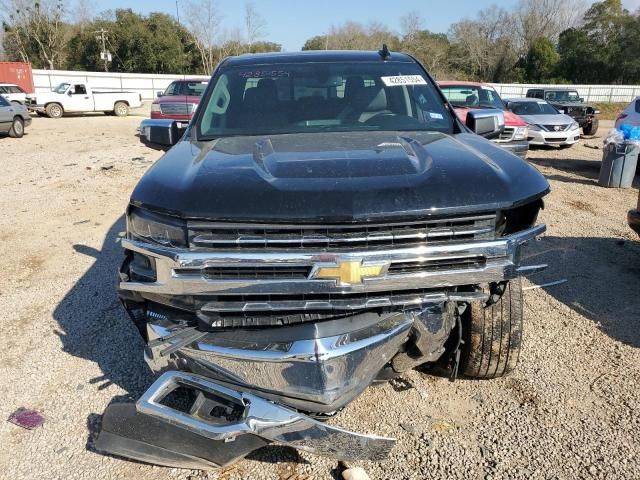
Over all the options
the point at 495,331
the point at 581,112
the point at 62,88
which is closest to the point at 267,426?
the point at 495,331

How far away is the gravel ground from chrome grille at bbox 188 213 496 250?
1.18 metres

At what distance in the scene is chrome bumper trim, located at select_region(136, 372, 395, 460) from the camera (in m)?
2.20

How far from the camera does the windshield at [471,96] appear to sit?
13359mm

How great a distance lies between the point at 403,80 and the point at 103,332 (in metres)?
2.89

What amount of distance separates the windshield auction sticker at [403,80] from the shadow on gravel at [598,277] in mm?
2291

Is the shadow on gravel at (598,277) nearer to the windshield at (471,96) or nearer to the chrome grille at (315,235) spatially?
the chrome grille at (315,235)

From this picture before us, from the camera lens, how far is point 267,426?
2205 millimetres

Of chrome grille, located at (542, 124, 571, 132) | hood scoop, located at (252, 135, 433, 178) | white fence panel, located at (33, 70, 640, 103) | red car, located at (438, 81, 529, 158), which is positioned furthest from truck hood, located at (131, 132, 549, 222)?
white fence panel, located at (33, 70, 640, 103)

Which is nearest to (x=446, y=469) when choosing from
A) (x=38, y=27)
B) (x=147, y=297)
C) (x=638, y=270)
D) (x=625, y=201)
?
(x=147, y=297)

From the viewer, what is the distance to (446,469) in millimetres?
2650

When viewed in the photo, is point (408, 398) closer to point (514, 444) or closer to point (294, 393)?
point (514, 444)

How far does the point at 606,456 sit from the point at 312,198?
2014 millimetres

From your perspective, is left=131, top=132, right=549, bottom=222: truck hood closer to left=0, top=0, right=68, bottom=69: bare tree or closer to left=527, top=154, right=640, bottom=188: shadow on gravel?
left=527, top=154, right=640, bottom=188: shadow on gravel

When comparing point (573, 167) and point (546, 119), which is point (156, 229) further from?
point (546, 119)
